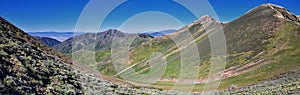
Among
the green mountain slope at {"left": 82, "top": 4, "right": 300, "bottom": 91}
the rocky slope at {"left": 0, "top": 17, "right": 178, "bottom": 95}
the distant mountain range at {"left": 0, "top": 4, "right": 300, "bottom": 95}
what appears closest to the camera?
the rocky slope at {"left": 0, "top": 17, "right": 178, "bottom": 95}

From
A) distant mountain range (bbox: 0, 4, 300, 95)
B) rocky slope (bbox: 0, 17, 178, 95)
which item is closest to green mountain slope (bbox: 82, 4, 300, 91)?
distant mountain range (bbox: 0, 4, 300, 95)

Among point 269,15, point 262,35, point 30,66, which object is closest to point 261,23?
point 269,15

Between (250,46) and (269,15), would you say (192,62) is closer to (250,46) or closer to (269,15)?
(250,46)

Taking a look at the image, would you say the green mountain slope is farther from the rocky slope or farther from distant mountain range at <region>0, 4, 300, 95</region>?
the rocky slope

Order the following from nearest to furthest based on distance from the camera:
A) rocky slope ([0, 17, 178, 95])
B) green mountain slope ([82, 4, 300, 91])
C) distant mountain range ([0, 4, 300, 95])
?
rocky slope ([0, 17, 178, 95]), distant mountain range ([0, 4, 300, 95]), green mountain slope ([82, 4, 300, 91])

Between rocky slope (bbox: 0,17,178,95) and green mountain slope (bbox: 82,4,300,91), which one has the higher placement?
green mountain slope (bbox: 82,4,300,91)

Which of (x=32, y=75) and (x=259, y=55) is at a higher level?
(x=259, y=55)

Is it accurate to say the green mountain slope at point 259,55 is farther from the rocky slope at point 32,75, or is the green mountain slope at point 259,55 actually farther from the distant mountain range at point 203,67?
the rocky slope at point 32,75

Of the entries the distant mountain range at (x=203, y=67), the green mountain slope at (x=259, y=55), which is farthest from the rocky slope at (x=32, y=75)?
the green mountain slope at (x=259, y=55)

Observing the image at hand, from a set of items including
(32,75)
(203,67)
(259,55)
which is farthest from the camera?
(203,67)

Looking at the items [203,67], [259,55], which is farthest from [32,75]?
[203,67]

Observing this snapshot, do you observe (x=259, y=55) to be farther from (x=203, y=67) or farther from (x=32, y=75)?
(x=32, y=75)
